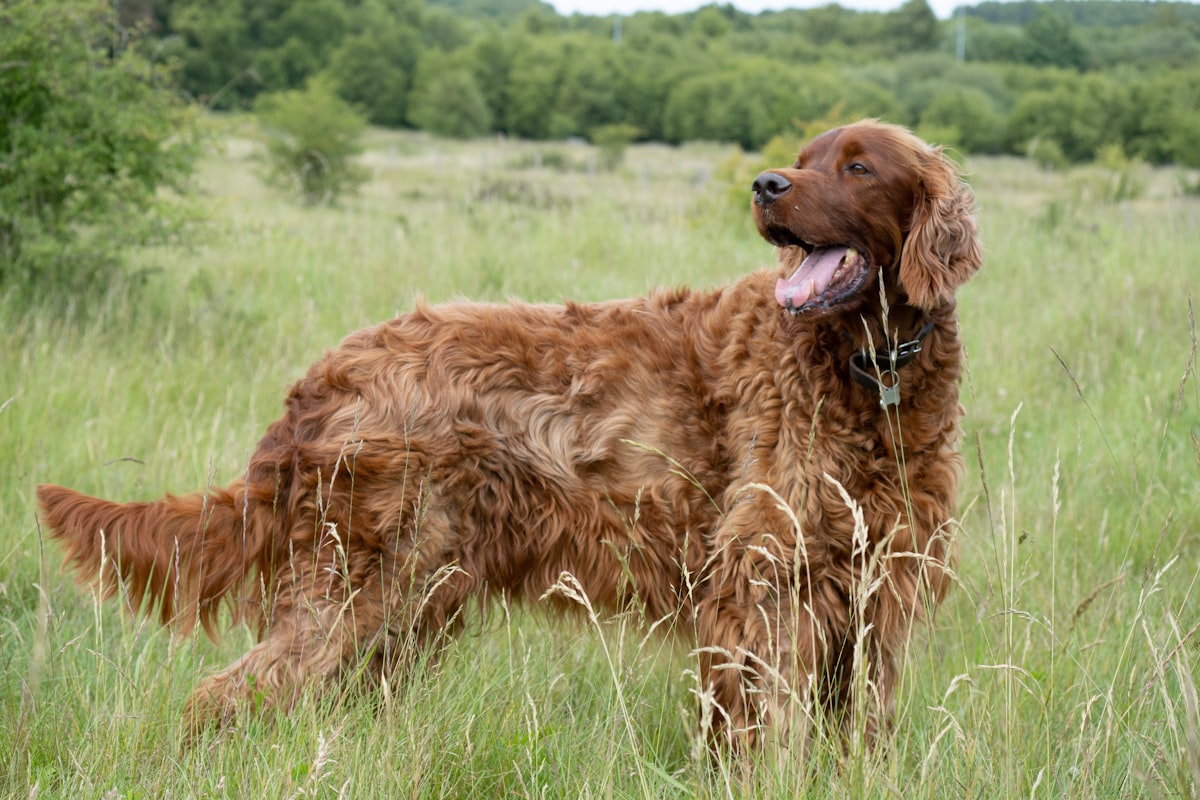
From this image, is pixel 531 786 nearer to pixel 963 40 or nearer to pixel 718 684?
pixel 718 684

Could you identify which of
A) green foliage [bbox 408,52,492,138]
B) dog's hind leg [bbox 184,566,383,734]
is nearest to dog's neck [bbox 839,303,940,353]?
dog's hind leg [bbox 184,566,383,734]

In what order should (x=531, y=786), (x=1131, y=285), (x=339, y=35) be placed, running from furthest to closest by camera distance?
(x=339, y=35), (x=1131, y=285), (x=531, y=786)

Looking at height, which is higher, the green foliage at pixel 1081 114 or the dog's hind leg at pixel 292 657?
the green foliage at pixel 1081 114

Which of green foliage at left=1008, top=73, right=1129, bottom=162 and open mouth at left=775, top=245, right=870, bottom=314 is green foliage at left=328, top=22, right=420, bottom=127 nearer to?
green foliage at left=1008, top=73, right=1129, bottom=162

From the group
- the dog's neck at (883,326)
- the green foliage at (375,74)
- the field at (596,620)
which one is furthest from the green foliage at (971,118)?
the dog's neck at (883,326)

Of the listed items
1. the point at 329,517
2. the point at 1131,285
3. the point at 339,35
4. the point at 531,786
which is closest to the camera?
the point at 531,786

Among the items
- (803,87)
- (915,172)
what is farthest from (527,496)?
(803,87)

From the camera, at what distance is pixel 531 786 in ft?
6.83

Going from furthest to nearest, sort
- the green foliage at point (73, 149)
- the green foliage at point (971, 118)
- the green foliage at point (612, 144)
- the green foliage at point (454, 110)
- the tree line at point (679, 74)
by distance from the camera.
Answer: the green foliage at point (454, 110), the green foliage at point (612, 144), the green foliage at point (971, 118), the tree line at point (679, 74), the green foliage at point (73, 149)

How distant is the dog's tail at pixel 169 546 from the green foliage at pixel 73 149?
344cm

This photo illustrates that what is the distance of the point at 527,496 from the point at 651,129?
2890 inches

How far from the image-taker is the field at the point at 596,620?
195cm

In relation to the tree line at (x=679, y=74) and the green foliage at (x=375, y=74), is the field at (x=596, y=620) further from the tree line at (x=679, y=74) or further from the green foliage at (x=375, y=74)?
the green foliage at (x=375, y=74)

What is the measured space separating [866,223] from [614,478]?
3.07 ft
